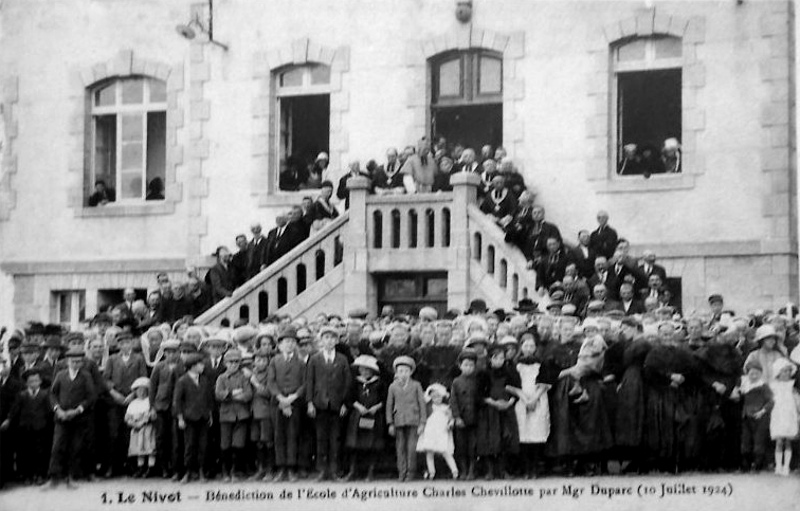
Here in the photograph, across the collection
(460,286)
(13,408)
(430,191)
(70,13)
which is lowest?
(13,408)

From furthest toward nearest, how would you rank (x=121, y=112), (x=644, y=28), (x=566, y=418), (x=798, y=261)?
(x=121, y=112) → (x=644, y=28) → (x=798, y=261) → (x=566, y=418)

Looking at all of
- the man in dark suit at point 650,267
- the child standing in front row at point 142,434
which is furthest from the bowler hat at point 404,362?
the man in dark suit at point 650,267

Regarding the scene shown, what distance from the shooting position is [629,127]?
1479 cm

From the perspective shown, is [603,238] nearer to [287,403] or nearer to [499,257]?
[499,257]

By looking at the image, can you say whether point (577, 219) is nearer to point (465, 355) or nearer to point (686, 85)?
point (686, 85)

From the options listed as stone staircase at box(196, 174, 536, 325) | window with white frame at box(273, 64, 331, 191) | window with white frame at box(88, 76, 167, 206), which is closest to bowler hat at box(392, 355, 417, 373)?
stone staircase at box(196, 174, 536, 325)

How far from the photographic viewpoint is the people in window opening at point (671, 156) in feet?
47.3

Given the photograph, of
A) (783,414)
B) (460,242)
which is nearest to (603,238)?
(460,242)

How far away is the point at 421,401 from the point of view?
11328 mm

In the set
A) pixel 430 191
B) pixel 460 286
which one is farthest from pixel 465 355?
pixel 430 191

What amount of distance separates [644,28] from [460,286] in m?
3.51

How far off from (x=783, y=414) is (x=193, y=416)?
4.98 m

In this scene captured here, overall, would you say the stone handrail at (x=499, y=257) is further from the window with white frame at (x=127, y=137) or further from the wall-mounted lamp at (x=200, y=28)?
the window with white frame at (x=127, y=137)

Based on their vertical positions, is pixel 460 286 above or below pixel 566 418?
above
